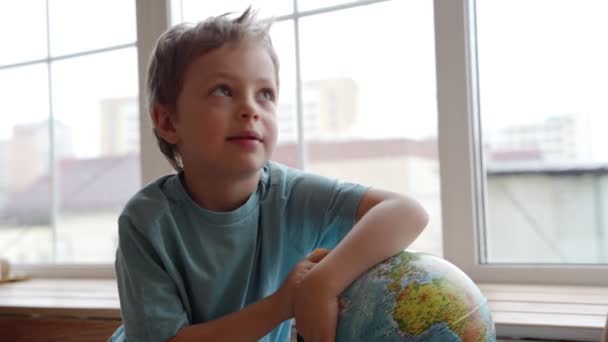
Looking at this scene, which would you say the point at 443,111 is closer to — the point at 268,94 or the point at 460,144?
the point at 460,144

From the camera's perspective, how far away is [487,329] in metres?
1.18

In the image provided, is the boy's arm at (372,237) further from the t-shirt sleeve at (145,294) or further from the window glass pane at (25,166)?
the window glass pane at (25,166)

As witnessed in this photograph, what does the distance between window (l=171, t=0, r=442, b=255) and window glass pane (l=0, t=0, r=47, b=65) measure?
1213 mm

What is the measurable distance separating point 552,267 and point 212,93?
1.20m

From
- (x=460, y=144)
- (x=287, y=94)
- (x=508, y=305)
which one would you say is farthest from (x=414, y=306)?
(x=287, y=94)

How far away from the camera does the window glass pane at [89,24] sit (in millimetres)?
2873

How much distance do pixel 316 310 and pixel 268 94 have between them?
519mm

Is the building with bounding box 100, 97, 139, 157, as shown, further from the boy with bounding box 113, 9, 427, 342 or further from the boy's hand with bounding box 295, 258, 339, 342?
the boy's hand with bounding box 295, 258, 339, 342

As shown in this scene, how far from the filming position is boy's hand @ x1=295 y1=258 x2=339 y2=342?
46.2 inches

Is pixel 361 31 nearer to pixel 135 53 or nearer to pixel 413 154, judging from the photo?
pixel 413 154

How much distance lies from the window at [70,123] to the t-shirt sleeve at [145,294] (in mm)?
1529

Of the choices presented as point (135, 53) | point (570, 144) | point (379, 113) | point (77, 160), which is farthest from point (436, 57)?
point (77, 160)

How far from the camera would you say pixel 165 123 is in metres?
1.53

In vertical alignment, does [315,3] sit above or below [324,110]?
above
